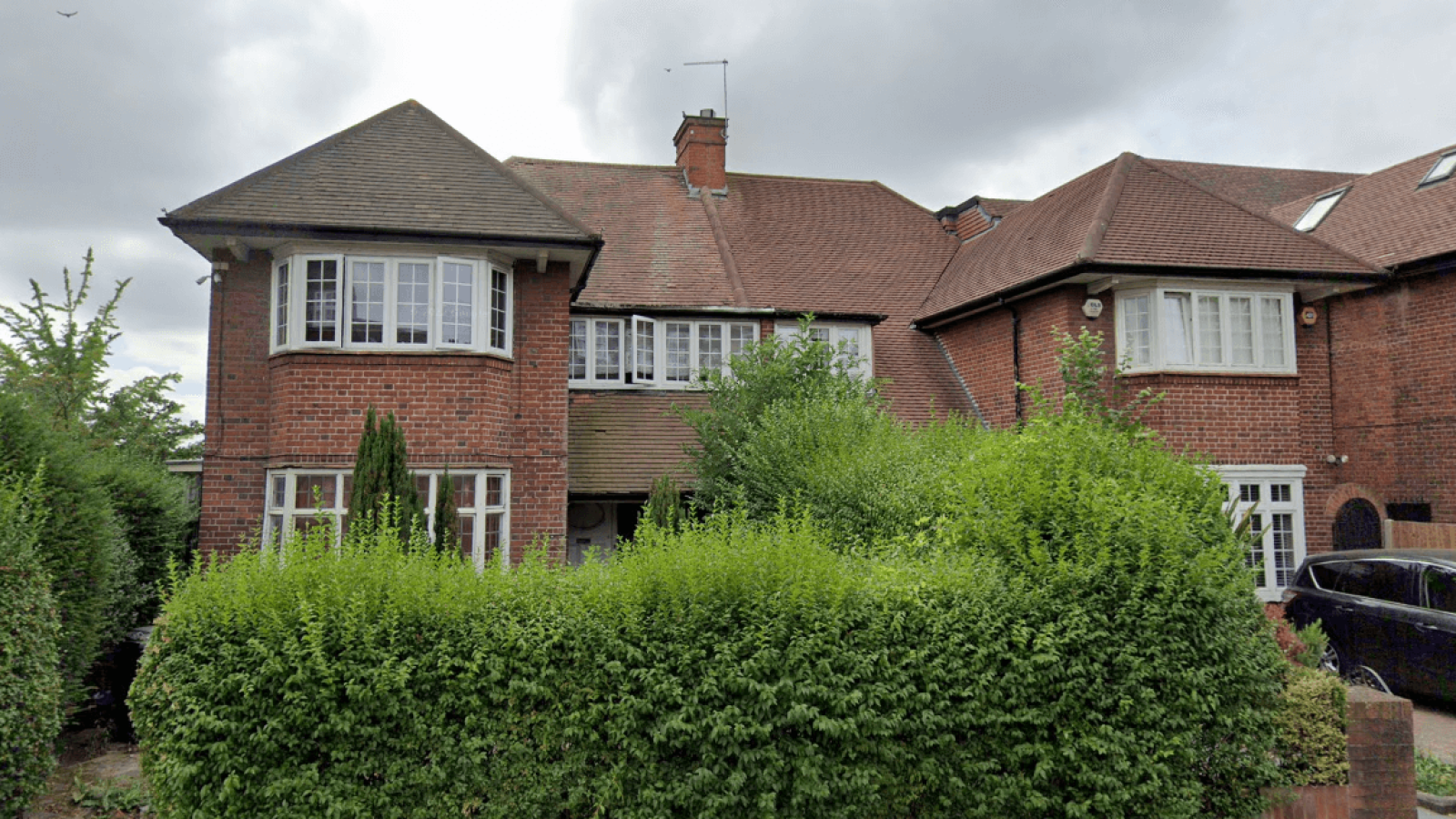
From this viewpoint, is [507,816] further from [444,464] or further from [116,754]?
[444,464]

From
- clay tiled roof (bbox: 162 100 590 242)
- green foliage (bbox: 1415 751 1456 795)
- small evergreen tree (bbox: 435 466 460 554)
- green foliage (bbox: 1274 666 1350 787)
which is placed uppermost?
clay tiled roof (bbox: 162 100 590 242)

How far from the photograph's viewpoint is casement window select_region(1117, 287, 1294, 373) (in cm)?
1387

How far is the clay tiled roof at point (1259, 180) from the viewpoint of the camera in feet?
75.5

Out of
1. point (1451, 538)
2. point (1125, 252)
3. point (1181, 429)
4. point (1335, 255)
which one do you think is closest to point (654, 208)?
point (1125, 252)

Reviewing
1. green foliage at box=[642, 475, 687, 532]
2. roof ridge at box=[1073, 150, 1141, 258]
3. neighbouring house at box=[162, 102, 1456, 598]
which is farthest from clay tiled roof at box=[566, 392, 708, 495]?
roof ridge at box=[1073, 150, 1141, 258]

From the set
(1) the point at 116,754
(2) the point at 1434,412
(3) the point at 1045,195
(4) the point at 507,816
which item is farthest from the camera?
(3) the point at 1045,195

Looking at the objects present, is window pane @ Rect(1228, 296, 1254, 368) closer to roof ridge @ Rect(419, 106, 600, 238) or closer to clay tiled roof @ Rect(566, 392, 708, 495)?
clay tiled roof @ Rect(566, 392, 708, 495)

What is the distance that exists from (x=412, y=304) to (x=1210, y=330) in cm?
1232

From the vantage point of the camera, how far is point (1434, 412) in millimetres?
14375

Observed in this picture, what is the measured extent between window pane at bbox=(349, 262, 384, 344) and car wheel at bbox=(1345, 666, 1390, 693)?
12415mm

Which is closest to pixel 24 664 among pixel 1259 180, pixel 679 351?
pixel 679 351

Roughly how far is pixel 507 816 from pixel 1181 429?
12160 millimetres

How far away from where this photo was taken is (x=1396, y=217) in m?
16.4

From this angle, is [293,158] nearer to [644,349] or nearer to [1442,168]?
[644,349]
